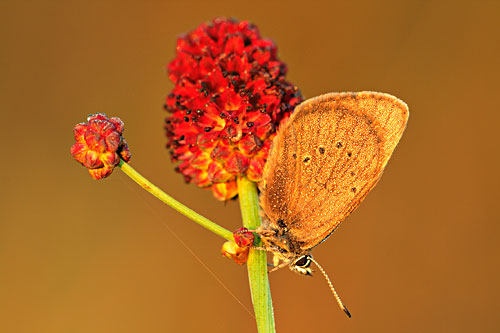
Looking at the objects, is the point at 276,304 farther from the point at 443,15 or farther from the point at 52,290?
the point at 443,15

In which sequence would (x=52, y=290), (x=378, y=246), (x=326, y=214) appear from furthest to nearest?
(x=378, y=246)
(x=52, y=290)
(x=326, y=214)

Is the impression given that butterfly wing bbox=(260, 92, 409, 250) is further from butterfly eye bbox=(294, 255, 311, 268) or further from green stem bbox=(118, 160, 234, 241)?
green stem bbox=(118, 160, 234, 241)

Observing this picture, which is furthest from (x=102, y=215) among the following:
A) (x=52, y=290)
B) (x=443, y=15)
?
(x=443, y=15)

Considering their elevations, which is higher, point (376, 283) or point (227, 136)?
point (227, 136)

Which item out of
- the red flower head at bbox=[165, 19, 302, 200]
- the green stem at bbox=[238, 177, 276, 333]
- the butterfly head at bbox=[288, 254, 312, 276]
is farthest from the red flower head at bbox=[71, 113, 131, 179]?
the butterfly head at bbox=[288, 254, 312, 276]

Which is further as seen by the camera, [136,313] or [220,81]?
[136,313]

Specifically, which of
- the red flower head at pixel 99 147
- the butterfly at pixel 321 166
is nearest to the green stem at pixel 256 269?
the butterfly at pixel 321 166

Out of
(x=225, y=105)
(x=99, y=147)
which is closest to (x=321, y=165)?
(x=225, y=105)
